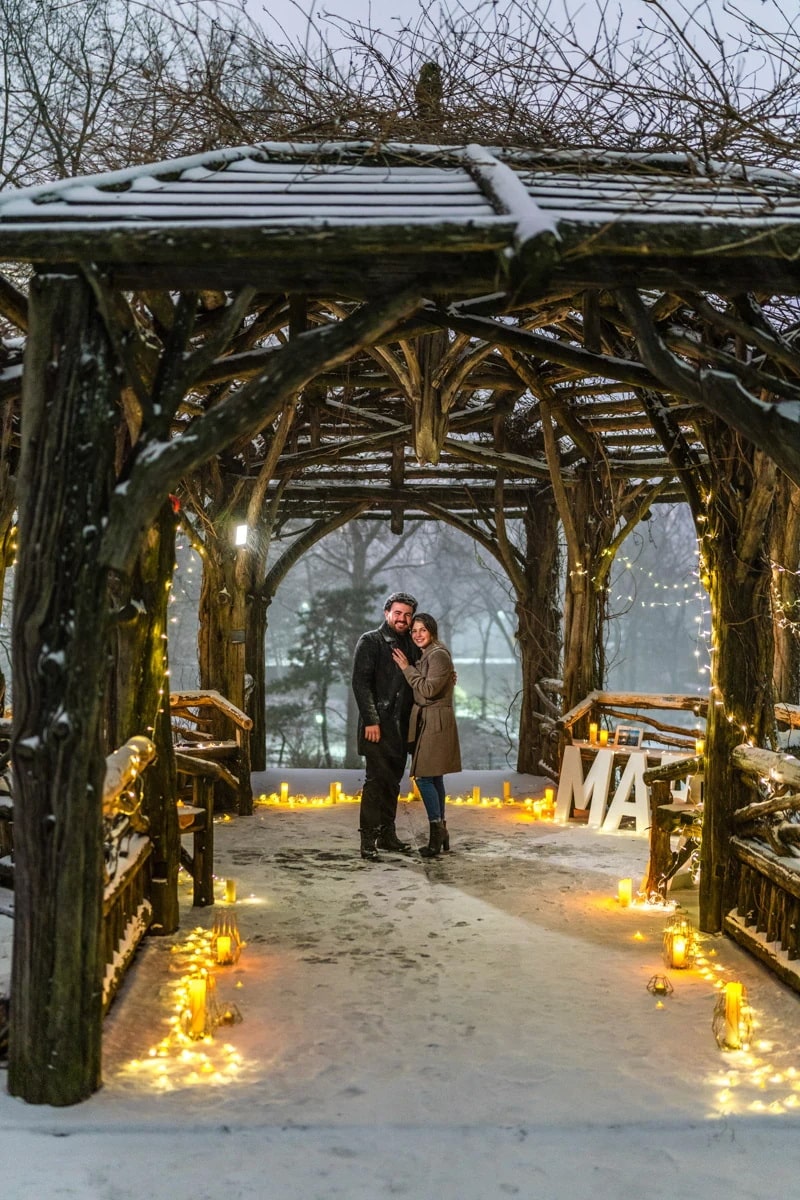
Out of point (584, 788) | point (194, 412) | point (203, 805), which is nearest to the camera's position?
point (203, 805)

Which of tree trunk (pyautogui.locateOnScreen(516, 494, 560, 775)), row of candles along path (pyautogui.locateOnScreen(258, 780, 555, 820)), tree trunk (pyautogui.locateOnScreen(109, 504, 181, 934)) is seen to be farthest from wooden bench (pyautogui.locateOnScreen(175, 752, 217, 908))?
tree trunk (pyautogui.locateOnScreen(516, 494, 560, 775))

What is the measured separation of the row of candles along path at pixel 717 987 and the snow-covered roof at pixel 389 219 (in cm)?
304

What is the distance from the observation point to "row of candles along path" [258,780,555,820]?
9812mm

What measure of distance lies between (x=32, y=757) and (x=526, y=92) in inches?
161

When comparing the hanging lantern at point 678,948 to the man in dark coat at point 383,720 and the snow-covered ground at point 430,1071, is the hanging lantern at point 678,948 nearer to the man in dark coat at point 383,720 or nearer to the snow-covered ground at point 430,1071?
the snow-covered ground at point 430,1071

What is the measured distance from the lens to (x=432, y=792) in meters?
7.52

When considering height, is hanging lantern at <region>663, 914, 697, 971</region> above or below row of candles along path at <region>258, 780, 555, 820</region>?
below

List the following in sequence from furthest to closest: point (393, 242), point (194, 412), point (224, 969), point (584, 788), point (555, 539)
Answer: point (555, 539), point (584, 788), point (194, 412), point (224, 969), point (393, 242)

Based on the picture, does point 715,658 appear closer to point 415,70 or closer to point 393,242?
point 393,242

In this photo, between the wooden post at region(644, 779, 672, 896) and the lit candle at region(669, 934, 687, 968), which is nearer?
the lit candle at region(669, 934, 687, 968)

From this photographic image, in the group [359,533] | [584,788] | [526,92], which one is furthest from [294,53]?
[359,533]

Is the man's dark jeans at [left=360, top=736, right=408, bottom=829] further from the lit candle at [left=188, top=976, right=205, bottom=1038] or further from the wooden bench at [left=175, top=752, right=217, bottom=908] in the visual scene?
the lit candle at [left=188, top=976, right=205, bottom=1038]

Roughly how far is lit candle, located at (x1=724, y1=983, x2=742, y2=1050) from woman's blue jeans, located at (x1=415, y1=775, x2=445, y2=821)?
3.52 metres

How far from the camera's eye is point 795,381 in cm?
507
